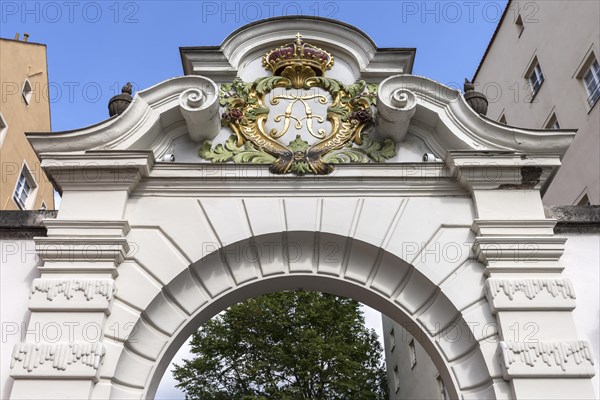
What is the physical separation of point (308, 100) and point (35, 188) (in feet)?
49.3

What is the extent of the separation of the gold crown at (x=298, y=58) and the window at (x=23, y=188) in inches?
526

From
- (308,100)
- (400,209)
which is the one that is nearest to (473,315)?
(400,209)

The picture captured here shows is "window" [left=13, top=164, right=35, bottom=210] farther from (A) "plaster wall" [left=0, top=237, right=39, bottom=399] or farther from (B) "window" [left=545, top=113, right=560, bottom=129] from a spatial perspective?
(B) "window" [left=545, top=113, right=560, bottom=129]

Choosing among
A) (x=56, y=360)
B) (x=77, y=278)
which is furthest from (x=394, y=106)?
(x=56, y=360)

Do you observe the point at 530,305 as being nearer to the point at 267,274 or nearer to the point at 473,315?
the point at 473,315

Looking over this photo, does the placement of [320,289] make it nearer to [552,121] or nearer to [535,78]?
[552,121]

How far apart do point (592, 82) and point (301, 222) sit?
12.2 meters

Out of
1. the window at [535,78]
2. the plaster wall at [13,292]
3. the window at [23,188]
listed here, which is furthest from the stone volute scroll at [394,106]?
the window at [23,188]

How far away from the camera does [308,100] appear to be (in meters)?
7.61

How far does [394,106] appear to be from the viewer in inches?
273

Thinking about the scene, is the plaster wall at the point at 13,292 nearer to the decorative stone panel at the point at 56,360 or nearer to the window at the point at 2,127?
the decorative stone panel at the point at 56,360

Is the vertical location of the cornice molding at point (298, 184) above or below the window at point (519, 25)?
below

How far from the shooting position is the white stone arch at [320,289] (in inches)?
231

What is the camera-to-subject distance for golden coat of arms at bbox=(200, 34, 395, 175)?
7.04 meters
